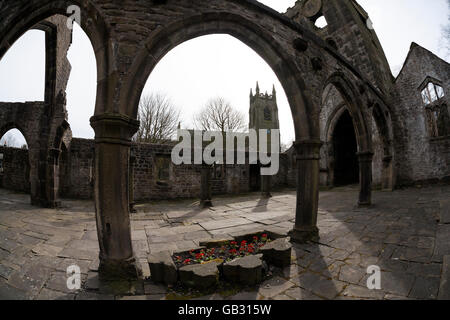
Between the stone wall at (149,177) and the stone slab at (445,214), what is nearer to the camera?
the stone slab at (445,214)

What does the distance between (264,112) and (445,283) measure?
32996 mm

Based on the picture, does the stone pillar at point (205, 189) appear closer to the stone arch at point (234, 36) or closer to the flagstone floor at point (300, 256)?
the flagstone floor at point (300, 256)

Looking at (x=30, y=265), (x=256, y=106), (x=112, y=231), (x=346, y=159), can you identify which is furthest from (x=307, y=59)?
(x=256, y=106)

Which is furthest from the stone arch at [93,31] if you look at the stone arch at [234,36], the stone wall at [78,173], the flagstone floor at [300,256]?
the stone wall at [78,173]

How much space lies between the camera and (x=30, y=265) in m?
2.53

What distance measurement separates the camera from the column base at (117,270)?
92.3 inches

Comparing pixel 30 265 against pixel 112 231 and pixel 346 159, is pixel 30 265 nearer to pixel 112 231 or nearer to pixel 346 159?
pixel 112 231

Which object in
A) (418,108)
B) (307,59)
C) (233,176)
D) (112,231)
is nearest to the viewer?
(112,231)

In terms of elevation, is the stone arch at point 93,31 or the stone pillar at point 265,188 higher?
the stone arch at point 93,31

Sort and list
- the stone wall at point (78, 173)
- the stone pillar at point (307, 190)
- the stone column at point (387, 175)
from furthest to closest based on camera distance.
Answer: the stone wall at point (78, 173)
the stone column at point (387, 175)
the stone pillar at point (307, 190)

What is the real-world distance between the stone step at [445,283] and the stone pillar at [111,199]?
319 cm

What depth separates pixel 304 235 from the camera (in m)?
3.52

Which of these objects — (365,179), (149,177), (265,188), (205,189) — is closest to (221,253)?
(205,189)

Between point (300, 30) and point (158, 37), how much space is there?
3025 millimetres
